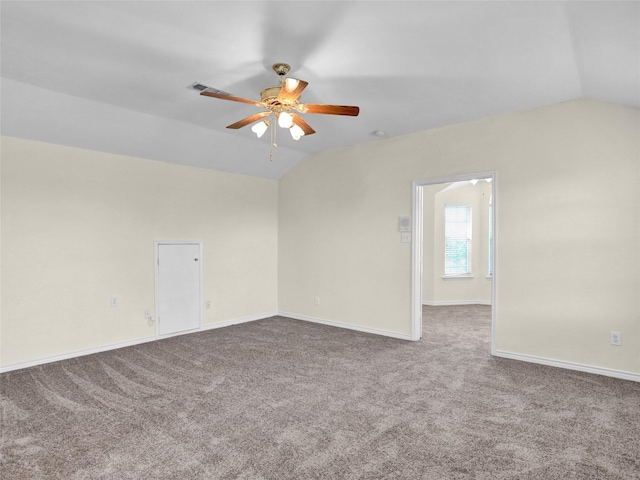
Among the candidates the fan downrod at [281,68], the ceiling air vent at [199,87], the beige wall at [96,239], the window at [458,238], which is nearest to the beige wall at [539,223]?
the beige wall at [96,239]

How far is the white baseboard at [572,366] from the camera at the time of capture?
3.42 metres

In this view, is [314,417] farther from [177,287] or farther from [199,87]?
[177,287]

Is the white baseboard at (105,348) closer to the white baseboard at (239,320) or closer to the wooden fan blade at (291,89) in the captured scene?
the white baseboard at (239,320)

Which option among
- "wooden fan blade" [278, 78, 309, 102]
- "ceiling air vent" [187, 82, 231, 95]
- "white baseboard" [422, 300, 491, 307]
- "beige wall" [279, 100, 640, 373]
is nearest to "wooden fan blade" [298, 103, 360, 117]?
"wooden fan blade" [278, 78, 309, 102]

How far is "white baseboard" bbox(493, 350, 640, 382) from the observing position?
342 cm

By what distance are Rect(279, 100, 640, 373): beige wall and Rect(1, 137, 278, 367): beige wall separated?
6.20 ft

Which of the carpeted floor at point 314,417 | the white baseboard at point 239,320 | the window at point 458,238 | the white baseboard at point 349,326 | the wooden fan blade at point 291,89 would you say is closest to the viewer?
the carpeted floor at point 314,417

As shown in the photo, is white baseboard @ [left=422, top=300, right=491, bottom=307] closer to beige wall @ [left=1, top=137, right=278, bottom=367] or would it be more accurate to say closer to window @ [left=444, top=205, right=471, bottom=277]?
window @ [left=444, top=205, right=471, bottom=277]

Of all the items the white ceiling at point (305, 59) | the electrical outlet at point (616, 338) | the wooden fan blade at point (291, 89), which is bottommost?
the electrical outlet at point (616, 338)

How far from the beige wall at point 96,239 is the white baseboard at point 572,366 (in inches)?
146

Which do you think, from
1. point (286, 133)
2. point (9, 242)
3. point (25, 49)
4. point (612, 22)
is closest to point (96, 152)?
point (9, 242)

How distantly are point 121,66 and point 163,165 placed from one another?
7.14 ft

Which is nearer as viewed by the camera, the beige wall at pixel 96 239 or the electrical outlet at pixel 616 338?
the electrical outlet at pixel 616 338

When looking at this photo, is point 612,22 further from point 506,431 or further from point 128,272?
point 128,272
